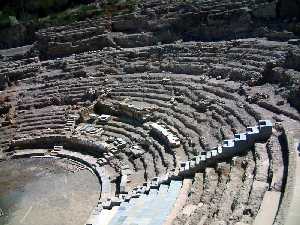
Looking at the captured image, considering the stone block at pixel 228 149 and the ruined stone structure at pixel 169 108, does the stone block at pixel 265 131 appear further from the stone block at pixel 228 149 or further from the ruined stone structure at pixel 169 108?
the stone block at pixel 228 149

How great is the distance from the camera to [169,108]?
25016mm

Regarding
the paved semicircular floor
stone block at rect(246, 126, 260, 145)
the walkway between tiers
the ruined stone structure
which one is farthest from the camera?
the paved semicircular floor

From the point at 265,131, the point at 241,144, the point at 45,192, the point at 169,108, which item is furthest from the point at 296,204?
the point at 169,108

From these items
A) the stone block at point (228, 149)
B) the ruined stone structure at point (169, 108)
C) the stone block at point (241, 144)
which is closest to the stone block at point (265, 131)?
the ruined stone structure at point (169, 108)

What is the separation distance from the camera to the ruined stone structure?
A: 1566 centimetres

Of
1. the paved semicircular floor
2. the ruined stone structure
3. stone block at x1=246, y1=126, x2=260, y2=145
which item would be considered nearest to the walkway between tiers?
the ruined stone structure

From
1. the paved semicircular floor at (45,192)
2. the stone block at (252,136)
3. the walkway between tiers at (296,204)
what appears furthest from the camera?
the paved semicircular floor at (45,192)

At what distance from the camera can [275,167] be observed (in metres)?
15.2

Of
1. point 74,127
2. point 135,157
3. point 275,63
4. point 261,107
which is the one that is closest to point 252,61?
point 275,63

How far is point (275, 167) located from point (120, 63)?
17.0 metres

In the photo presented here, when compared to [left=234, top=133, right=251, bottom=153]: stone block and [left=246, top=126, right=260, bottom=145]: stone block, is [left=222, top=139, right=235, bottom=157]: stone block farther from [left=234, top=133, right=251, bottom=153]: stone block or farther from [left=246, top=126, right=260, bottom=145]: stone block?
[left=246, top=126, right=260, bottom=145]: stone block

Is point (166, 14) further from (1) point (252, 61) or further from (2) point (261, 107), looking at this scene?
(2) point (261, 107)

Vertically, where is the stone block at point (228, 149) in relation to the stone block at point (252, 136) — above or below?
below

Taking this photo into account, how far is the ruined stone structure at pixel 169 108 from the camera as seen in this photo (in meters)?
15.7
